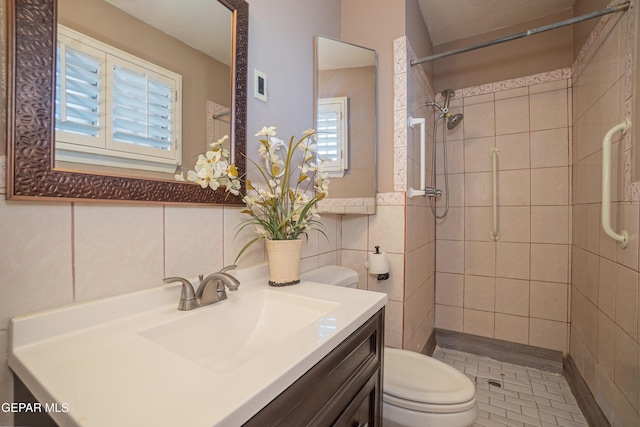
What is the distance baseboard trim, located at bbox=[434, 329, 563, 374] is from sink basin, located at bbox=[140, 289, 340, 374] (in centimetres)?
194

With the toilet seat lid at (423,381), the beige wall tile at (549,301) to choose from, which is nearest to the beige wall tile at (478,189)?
the beige wall tile at (549,301)

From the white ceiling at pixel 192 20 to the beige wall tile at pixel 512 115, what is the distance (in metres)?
2.07

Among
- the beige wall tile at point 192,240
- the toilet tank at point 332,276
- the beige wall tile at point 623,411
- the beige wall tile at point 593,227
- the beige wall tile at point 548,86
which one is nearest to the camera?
the beige wall tile at point 192,240

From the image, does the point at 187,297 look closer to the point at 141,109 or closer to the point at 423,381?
the point at 141,109

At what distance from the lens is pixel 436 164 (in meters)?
2.26

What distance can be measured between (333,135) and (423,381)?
4.14ft

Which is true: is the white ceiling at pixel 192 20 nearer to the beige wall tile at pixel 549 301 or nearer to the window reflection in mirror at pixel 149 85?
the window reflection in mirror at pixel 149 85

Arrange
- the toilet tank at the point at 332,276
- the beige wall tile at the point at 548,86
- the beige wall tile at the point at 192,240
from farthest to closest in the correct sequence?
the beige wall tile at the point at 548,86 < the toilet tank at the point at 332,276 < the beige wall tile at the point at 192,240

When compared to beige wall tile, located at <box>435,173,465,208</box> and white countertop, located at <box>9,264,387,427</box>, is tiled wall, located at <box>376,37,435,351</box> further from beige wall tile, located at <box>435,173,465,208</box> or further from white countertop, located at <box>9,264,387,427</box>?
white countertop, located at <box>9,264,387,427</box>

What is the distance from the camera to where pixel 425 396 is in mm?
1046

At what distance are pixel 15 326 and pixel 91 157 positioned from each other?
0.38m

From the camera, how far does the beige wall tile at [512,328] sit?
2053mm

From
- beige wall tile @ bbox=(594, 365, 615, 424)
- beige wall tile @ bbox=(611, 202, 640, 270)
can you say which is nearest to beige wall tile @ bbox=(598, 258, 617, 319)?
beige wall tile @ bbox=(611, 202, 640, 270)

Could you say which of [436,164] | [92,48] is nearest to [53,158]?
[92,48]
